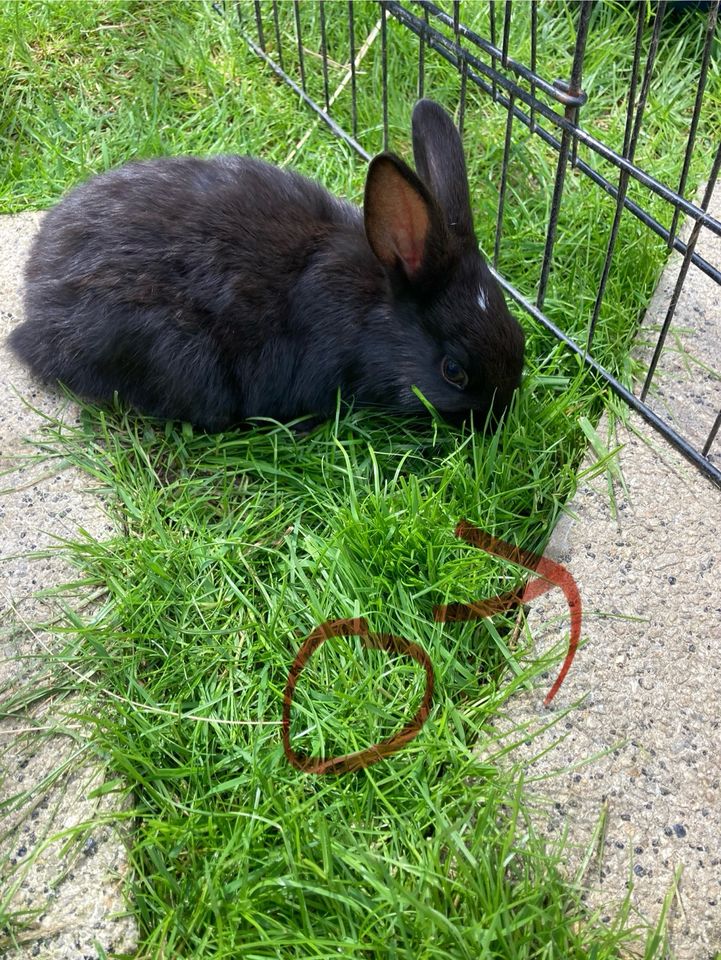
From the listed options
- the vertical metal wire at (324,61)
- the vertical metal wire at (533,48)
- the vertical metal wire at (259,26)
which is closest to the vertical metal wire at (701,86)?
the vertical metal wire at (533,48)

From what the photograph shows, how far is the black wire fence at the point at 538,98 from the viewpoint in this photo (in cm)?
241

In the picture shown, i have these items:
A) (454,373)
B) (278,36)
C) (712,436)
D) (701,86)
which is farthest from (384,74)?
(712,436)

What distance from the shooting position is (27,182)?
11.2 feet

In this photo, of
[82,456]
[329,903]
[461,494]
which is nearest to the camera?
[329,903]

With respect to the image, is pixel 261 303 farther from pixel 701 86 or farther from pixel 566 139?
pixel 701 86

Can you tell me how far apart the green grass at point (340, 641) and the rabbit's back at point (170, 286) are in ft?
0.49

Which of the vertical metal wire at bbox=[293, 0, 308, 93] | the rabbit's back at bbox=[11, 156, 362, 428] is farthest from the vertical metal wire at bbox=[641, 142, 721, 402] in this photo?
the vertical metal wire at bbox=[293, 0, 308, 93]

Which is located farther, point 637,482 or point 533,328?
point 533,328

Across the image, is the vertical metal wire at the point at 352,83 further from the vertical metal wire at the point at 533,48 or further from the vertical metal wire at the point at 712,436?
the vertical metal wire at the point at 712,436

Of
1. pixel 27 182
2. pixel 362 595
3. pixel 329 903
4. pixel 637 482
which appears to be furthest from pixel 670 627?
pixel 27 182

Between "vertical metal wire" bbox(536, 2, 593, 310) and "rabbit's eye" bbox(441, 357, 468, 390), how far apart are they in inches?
17.5

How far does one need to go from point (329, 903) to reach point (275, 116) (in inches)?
108

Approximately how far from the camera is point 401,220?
7.99 ft

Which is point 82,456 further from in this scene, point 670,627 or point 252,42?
point 252,42
